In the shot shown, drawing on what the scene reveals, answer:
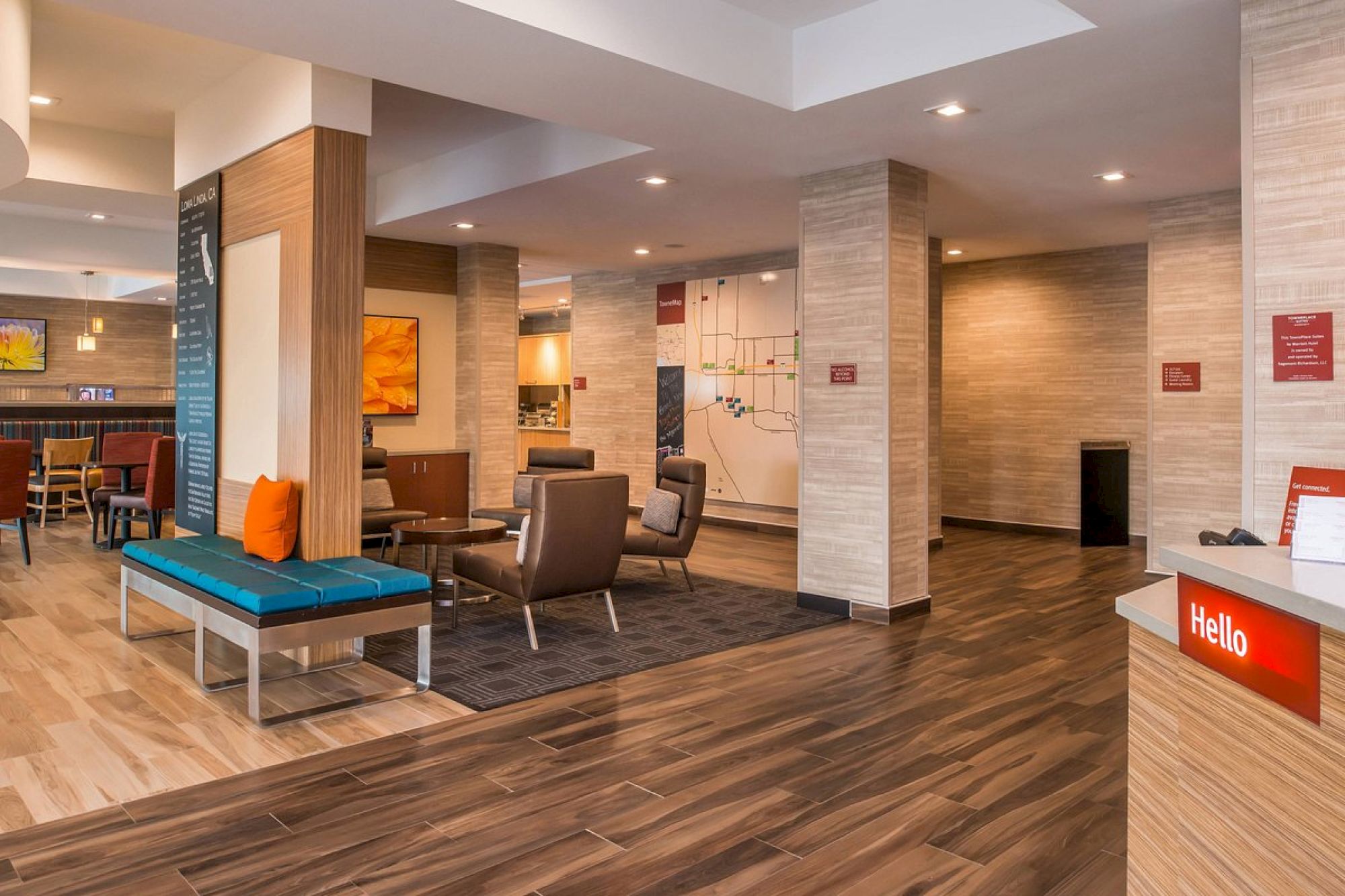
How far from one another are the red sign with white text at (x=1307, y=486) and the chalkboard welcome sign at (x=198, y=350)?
5.51 m

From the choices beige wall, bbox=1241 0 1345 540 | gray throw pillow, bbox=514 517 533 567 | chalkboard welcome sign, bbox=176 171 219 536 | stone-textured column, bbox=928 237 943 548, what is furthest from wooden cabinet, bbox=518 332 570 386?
beige wall, bbox=1241 0 1345 540

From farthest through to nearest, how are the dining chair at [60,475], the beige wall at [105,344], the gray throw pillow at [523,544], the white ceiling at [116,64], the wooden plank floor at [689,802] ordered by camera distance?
the beige wall at [105,344]
the dining chair at [60,475]
the gray throw pillow at [523,544]
the white ceiling at [116,64]
the wooden plank floor at [689,802]

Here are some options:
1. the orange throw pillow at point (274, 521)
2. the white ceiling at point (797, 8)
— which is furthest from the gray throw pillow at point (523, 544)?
the white ceiling at point (797, 8)

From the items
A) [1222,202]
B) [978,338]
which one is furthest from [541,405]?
[1222,202]

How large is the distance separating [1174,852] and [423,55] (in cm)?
399

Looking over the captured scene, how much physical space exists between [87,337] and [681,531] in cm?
1162

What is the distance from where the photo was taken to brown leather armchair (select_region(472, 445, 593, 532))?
755 cm

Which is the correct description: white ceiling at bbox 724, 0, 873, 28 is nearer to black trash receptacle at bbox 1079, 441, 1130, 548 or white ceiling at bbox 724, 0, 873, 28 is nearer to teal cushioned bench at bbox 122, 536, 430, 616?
teal cushioned bench at bbox 122, 536, 430, 616

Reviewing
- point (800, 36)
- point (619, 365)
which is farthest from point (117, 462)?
point (800, 36)

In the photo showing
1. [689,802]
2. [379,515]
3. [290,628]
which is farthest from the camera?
[379,515]

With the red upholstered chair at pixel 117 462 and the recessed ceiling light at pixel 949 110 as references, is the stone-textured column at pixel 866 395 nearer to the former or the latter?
the recessed ceiling light at pixel 949 110

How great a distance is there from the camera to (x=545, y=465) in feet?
27.5

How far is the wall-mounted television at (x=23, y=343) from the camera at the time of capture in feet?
47.5

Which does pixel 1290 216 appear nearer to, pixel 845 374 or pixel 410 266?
pixel 845 374
